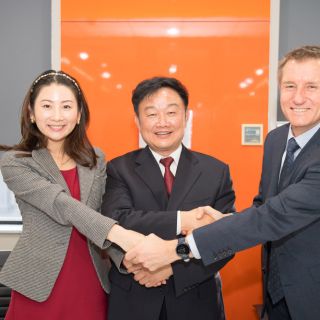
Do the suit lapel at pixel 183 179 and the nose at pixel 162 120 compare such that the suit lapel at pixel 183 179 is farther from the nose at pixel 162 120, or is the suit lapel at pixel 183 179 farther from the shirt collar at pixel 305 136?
the shirt collar at pixel 305 136

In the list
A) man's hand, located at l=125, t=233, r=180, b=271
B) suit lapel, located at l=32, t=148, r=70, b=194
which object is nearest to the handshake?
man's hand, located at l=125, t=233, r=180, b=271

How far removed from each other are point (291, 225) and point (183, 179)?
0.49m

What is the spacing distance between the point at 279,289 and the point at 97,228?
83 centimetres

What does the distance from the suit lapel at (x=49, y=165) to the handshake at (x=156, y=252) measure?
38cm

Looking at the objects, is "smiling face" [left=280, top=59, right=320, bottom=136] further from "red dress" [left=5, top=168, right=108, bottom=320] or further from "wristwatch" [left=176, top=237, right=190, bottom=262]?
"red dress" [left=5, top=168, right=108, bottom=320]

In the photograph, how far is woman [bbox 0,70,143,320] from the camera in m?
1.59

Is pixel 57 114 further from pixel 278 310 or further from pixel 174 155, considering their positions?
pixel 278 310

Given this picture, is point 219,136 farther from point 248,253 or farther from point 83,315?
point 83,315

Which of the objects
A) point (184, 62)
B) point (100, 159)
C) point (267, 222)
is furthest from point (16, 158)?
point (184, 62)

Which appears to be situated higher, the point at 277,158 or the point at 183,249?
the point at 277,158

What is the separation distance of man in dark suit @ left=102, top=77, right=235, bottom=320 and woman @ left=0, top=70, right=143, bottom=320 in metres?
0.09

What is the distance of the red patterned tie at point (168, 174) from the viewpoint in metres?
1.80

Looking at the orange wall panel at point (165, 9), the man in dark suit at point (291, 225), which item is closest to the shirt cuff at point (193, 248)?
the man in dark suit at point (291, 225)

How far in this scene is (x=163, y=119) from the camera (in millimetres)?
1833
